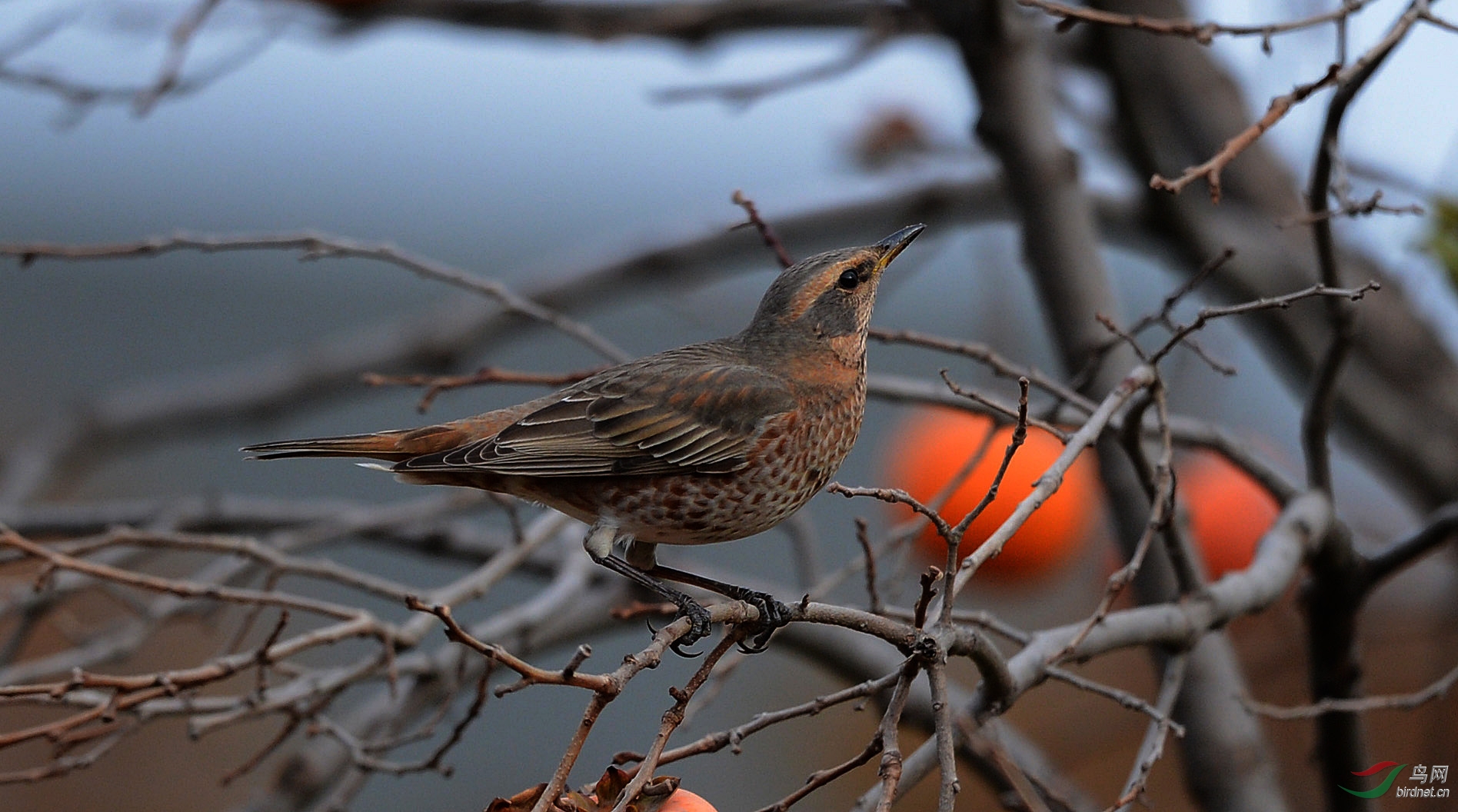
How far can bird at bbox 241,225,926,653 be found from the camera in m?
2.59

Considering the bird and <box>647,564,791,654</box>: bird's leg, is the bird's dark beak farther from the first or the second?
<box>647,564,791,654</box>: bird's leg

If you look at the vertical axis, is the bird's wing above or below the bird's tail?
above

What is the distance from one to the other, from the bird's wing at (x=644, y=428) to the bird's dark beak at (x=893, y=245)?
391 mm

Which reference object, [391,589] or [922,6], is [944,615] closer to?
[391,589]

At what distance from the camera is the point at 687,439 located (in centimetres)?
263

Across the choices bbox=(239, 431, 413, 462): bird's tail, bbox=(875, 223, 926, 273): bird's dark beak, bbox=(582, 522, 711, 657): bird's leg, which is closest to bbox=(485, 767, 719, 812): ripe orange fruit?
bbox=(582, 522, 711, 657): bird's leg

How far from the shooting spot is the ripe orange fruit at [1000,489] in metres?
4.42

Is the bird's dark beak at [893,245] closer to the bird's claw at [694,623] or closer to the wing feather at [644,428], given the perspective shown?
the wing feather at [644,428]

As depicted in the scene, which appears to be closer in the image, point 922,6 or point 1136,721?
point 922,6

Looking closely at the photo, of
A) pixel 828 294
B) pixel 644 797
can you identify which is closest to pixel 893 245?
pixel 828 294

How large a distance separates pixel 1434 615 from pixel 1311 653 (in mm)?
1659

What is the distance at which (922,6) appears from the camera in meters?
3.69

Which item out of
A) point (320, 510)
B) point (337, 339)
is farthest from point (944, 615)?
point (337, 339)

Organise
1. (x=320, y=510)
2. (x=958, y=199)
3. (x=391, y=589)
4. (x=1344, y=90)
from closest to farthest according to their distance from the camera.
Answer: (x=1344, y=90), (x=391, y=589), (x=320, y=510), (x=958, y=199)
